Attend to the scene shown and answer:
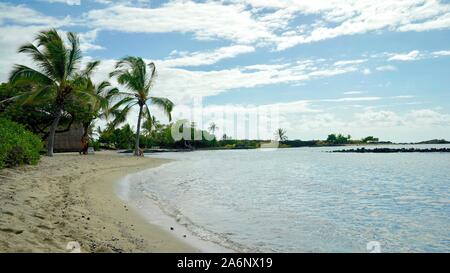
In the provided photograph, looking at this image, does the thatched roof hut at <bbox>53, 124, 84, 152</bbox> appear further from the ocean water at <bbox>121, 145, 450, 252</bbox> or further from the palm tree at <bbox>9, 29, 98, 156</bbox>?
the ocean water at <bbox>121, 145, 450, 252</bbox>

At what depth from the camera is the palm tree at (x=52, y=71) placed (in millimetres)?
23675

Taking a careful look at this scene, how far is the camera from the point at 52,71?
965 inches

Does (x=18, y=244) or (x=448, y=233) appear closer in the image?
(x=18, y=244)

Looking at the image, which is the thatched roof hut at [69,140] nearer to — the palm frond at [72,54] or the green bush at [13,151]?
the palm frond at [72,54]

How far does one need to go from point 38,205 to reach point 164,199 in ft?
15.4

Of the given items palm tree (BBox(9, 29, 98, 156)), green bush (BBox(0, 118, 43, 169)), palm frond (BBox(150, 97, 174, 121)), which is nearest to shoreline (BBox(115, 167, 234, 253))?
green bush (BBox(0, 118, 43, 169))

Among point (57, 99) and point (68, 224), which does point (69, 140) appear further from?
point (68, 224)

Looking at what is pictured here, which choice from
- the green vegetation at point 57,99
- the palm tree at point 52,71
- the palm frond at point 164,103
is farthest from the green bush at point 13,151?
the palm frond at point 164,103

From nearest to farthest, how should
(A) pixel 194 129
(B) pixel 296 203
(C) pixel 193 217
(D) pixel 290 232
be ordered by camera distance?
(D) pixel 290 232 → (C) pixel 193 217 → (B) pixel 296 203 → (A) pixel 194 129

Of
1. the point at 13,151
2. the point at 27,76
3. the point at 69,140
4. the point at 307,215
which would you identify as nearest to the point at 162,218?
the point at 307,215

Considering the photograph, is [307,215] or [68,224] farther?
[307,215]

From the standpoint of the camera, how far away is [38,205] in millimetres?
7637
